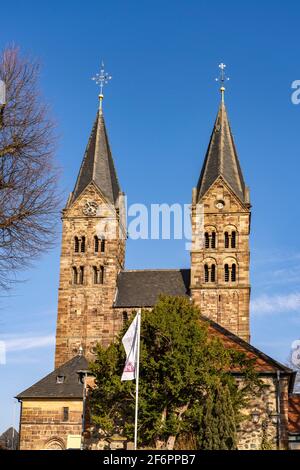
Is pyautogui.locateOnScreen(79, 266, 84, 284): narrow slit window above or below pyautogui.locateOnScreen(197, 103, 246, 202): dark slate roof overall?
below

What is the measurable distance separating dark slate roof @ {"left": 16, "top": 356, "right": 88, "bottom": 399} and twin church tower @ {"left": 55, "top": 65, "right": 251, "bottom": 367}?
1005 cm

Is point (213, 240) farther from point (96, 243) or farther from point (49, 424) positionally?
point (49, 424)

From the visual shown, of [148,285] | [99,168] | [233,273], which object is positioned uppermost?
[99,168]

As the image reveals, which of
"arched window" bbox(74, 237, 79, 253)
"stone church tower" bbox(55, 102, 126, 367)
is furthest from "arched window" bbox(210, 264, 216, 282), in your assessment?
"arched window" bbox(74, 237, 79, 253)

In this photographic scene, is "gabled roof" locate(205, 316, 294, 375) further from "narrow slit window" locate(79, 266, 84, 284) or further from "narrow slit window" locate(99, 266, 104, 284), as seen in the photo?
"narrow slit window" locate(79, 266, 84, 284)

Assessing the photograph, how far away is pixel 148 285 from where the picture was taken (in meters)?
65.9

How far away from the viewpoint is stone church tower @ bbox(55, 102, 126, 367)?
63.2 meters

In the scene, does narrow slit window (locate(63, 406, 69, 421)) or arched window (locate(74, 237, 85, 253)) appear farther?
arched window (locate(74, 237, 85, 253))

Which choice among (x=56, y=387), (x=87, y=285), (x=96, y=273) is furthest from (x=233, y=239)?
(x=56, y=387)

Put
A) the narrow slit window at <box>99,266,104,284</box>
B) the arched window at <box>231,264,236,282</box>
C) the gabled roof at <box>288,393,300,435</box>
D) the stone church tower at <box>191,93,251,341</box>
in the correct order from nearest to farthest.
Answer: the gabled roof at <box>288,393,300,435</box> < the stone church tower at <box>191,93,251,341</box> < the arched window at <box>231,264,236,282</box> < the narrow slit window at <box>99,266,104,284</box>

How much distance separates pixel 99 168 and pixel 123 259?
8.96m

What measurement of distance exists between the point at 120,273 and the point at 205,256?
27.2ft

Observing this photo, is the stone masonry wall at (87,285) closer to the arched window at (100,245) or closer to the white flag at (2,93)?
the arched window at (100,245)

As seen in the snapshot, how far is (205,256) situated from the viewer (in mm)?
→ 64938
